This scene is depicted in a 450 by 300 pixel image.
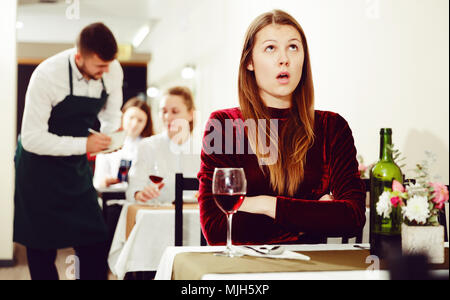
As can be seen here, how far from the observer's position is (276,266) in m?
0.83

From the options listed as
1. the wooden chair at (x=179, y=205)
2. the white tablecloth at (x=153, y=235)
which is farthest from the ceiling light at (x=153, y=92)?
the wooden chair at (x=179, y=205)

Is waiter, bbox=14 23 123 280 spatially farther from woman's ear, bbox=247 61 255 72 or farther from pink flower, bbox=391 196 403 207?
pink flower, bbox=391 196 403 207

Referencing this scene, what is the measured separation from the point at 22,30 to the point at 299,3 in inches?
229

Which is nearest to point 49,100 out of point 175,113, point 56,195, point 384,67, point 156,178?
point 56,195

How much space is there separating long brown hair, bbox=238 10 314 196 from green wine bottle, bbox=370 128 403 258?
Answer: 254mm

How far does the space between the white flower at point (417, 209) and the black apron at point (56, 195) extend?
160 centimetres

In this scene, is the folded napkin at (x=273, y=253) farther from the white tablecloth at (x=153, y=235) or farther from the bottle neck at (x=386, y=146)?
the white tablecloth at (x=153, y=235)

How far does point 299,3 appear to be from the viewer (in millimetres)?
3387

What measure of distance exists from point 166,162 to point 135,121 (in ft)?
5.01

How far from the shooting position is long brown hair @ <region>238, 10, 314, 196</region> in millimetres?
1268

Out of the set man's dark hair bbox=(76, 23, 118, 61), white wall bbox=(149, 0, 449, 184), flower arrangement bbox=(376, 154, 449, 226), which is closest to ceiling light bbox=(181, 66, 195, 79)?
white wall bbox=(149, 0, 449, 184)

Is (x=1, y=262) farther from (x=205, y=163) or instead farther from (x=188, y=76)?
(x=205, y=163)

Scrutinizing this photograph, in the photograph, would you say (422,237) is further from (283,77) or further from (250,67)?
(250,67)

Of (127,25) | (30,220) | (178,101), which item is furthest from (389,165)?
(127,25)
